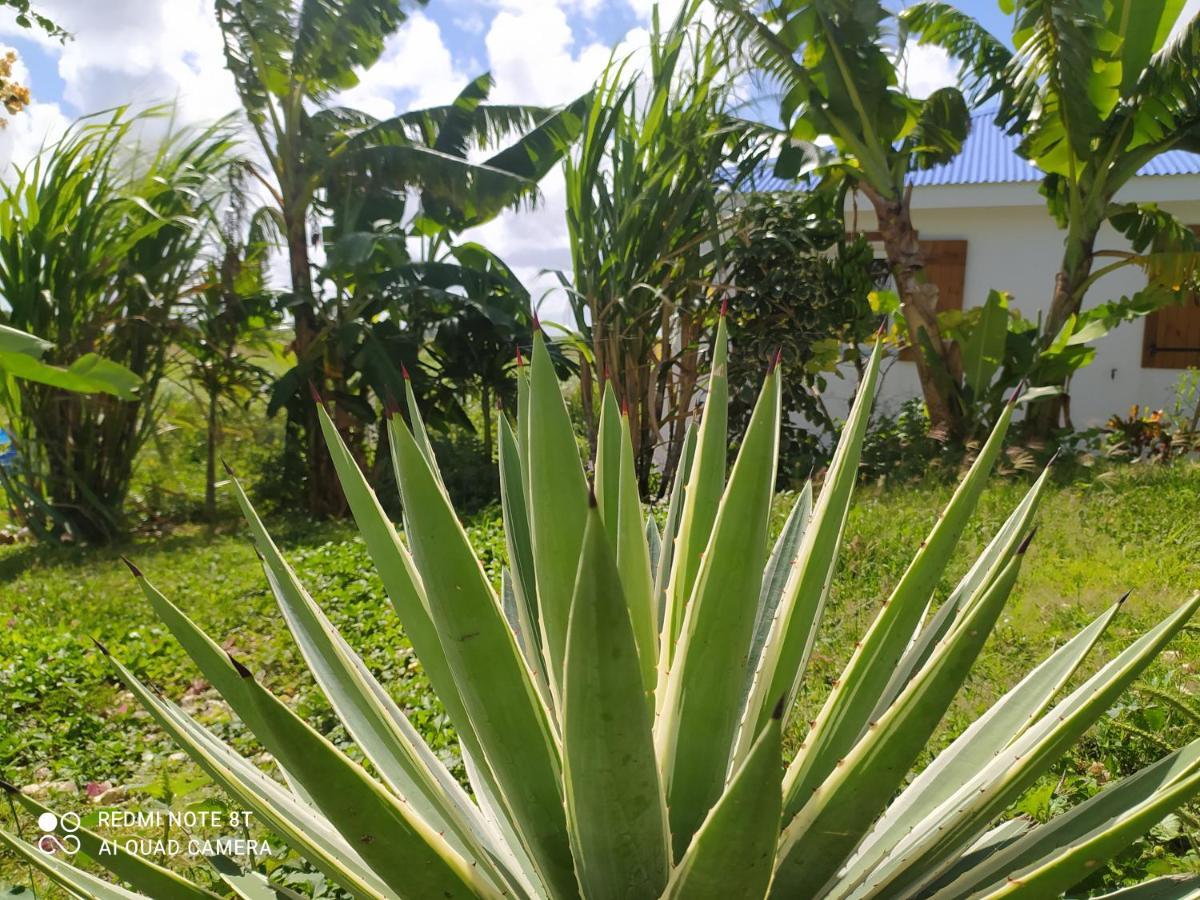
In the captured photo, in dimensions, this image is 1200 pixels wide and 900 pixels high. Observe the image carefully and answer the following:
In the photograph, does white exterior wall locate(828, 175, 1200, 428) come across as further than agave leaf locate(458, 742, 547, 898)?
Yes

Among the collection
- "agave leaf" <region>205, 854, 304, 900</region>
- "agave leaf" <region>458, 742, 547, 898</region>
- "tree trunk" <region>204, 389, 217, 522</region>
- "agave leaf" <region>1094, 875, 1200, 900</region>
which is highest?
"agave leaf" <region>1094, 875, 1200, 900</region>


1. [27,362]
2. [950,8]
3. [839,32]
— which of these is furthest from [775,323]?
[27,362]

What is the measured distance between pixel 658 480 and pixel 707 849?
6.58 meters

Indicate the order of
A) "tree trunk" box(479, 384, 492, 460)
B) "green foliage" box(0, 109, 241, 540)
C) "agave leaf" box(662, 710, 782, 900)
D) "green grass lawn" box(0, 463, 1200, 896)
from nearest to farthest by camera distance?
1. "agave leaf" box(662, 710, 782, 900)
2. "green grass lawn" box(0, 463, 1200, 896)
3. "green foliage" box(0, 109, 241, 540)
4. "tree trunk" box(479, 384, 492, 460)

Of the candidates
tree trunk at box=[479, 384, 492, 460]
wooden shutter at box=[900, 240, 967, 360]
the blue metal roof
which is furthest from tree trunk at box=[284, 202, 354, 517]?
wooden shutter at box=[900, 240, 967, 360]

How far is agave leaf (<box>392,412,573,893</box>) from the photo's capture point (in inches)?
38.5

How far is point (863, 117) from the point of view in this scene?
6.69 metres

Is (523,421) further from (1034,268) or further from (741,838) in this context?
(1034,268)

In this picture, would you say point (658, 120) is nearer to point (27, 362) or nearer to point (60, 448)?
point (27, 362)

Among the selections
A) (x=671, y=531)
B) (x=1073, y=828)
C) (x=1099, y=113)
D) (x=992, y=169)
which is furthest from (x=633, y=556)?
(x=992, y=169)

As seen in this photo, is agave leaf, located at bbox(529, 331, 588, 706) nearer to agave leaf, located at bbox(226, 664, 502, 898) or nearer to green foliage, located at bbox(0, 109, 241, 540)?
agave leaf, located at bbox(226, 664, 502, 898)

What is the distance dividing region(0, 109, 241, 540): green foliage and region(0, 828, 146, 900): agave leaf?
22.8ft

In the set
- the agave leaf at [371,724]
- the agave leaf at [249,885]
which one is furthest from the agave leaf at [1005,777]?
the agave leaf at [249,885]

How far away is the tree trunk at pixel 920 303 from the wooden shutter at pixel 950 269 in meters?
2.09
